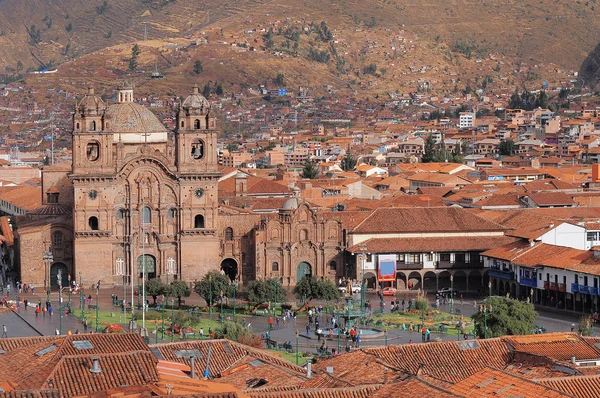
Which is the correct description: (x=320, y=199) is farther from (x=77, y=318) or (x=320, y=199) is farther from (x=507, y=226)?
(x=77, y=318)

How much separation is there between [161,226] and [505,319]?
1190 inches

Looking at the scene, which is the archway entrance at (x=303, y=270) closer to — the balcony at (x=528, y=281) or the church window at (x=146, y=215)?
the church window at (x=146, y=215)

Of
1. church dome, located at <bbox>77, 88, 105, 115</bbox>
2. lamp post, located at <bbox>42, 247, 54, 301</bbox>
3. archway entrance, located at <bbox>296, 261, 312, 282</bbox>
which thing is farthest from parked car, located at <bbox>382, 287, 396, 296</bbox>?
church dome, located at <bbox>77, 88, 105, 115</bbox>

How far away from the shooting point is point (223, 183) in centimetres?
11225

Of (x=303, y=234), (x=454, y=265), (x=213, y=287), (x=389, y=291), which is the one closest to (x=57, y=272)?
(x=213, y=287)

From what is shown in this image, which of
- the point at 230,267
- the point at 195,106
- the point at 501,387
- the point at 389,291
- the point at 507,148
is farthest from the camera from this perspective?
the point at 507,148

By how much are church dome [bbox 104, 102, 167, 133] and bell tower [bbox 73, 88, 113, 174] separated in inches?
75.3

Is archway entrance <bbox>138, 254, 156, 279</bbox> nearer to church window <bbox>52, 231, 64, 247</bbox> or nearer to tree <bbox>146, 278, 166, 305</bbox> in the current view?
church window <bbox>52, 231, 64, 247</bbox>

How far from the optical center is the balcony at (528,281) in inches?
3172

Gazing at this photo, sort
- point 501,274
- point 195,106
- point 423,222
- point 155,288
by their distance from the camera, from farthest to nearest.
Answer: point 423,222 → point 195,106 → point 501,274 → point 155,288

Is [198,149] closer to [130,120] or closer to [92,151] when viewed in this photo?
[130,120]

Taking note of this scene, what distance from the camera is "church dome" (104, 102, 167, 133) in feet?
301

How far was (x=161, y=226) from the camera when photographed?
89.5m

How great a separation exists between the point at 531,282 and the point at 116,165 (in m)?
22.8
